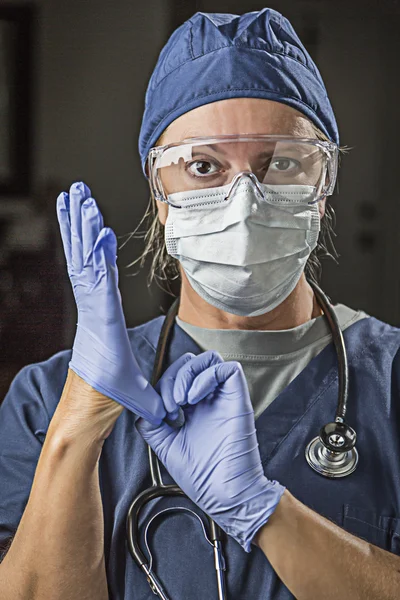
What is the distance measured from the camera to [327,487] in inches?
41.0

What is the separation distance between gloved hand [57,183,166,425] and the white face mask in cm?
16

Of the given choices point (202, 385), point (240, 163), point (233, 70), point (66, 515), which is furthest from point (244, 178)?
point (66, 515)

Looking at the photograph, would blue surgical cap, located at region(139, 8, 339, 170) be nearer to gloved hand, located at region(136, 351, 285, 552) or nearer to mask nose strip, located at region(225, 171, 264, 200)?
mask nose strip, located at region(225, 171, 264, 200)

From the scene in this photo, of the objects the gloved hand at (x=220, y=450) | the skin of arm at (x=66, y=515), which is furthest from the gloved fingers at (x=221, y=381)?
the skin of arm at (x=66, y=515)

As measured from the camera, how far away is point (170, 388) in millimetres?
1009

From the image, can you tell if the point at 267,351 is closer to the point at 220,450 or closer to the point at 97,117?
the point at 220,450

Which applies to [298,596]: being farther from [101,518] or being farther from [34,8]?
[34,8]

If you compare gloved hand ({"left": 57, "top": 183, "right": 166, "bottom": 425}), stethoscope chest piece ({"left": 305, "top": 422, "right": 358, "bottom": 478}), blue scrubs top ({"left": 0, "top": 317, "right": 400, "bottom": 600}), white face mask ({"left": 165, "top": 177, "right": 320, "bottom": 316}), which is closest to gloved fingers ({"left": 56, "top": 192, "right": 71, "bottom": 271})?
gloved hand ({"left": 57, "top": 183, "right": 166, "bottom": 425})

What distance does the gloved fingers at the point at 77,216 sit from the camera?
3.03 feet

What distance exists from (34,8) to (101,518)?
838 mm

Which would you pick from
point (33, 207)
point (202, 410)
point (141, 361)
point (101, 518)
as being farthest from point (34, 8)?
point (101, 518)

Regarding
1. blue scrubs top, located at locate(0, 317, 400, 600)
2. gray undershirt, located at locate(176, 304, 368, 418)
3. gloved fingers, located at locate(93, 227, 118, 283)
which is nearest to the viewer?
gloved fingers, located at locate(93, 227, 118, 283)

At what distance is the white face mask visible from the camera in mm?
998

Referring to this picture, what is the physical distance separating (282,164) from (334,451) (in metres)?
0.43
